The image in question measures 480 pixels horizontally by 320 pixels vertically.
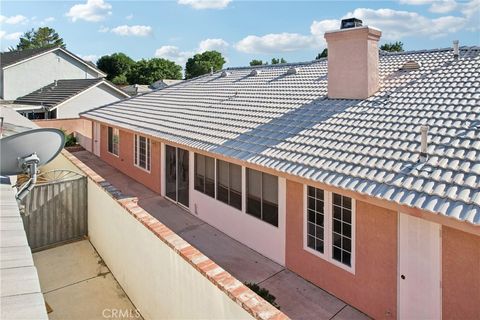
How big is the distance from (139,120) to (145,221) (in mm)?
10942

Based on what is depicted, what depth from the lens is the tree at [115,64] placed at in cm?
7962

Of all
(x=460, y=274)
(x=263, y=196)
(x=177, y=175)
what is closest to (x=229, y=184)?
(x=263, y=196)

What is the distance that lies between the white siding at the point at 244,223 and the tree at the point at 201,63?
8236 centimetres

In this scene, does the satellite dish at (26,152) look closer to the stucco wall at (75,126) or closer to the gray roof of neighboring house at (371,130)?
the gray roof of neighboring house at (371,130)

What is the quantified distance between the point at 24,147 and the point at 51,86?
34.1 m

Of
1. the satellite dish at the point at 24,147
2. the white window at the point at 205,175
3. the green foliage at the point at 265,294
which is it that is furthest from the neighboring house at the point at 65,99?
the green foliage at the point at 265,294

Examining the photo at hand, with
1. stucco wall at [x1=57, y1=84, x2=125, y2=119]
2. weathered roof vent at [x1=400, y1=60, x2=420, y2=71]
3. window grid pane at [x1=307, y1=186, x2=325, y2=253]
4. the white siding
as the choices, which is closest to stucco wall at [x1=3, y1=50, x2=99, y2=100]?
stucco wall at [x1=57, y1=84, x2=125, y2=119]

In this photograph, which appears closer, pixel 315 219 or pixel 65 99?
pixel 315 219

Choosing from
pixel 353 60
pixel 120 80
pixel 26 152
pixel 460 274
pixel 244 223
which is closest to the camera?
pixel 460 274

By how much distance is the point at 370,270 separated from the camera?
712 cm

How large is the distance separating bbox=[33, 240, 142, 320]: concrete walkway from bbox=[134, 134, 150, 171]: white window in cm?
666

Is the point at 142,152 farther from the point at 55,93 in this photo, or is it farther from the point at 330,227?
the point at 55,93

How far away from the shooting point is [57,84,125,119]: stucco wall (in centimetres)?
3106

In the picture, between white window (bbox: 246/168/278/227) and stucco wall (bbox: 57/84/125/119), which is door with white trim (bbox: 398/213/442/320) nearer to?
white window (bbox: 246/168/278/227)
